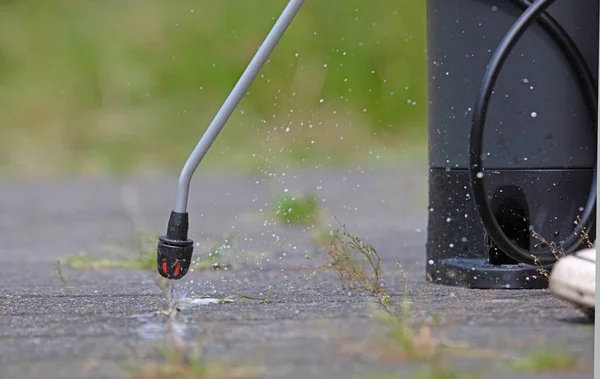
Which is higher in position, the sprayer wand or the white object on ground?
the sprayer wand

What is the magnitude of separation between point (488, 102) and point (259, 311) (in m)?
0.61

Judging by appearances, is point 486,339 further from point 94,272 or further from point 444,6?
point 94,272

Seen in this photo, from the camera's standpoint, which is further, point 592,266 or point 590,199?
point 590,199

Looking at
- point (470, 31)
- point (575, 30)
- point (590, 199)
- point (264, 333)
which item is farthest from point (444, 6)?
point (264, 333)

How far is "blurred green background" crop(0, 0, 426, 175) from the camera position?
652cm

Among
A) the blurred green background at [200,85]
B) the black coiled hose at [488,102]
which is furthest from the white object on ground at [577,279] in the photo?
the blurred green background at [200,85]

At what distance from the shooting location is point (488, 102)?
2086 mm

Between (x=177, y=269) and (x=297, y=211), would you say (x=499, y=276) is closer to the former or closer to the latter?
(x=177, y=269)

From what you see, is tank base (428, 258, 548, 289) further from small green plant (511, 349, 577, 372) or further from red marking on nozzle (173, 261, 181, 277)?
small green plant (511, 349, 577, 372)

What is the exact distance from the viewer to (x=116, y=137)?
21.9ft

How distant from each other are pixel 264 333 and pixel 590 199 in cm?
87

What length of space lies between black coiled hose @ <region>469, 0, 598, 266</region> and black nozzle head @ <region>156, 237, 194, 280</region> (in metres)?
Result: 0.58

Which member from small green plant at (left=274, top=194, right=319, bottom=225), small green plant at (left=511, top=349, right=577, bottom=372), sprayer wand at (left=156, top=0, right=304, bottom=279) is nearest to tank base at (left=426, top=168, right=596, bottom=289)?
sprayer wand at (left=156, top=0, right=304, bottom=279)

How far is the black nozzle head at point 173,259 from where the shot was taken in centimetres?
207
